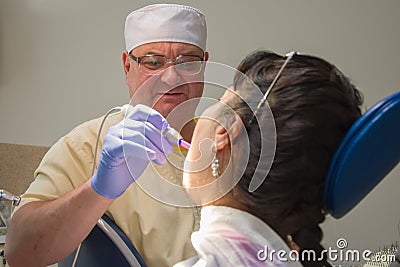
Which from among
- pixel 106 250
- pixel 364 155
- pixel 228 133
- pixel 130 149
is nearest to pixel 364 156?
pixel 364 155

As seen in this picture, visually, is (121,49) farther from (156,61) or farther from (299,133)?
(299,133)

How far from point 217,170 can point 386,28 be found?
5.69 ft

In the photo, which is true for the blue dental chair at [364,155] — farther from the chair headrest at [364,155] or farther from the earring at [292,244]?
the earring at [292,244]

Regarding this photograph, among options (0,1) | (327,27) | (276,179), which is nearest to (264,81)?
(276,179)

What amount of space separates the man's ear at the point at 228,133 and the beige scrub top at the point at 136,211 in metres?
0.46

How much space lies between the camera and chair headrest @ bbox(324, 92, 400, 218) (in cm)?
78

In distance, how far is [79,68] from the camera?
2826 mm

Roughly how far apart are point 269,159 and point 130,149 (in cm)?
32

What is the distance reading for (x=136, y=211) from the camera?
4.58 feet

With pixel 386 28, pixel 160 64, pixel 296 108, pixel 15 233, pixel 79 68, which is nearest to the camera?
pixel 296 108

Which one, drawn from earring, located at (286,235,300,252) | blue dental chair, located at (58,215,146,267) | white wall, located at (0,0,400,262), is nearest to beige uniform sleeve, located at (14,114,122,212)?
blue dental chair, located at (58,215,146,267)

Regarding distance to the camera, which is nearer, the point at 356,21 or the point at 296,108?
the point at 296,108

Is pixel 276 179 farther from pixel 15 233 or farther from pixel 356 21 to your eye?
pixel 356 21

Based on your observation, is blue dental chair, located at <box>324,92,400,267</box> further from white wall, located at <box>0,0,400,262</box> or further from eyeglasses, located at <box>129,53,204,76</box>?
white wall, located at <box>0,0,400,262</box>
